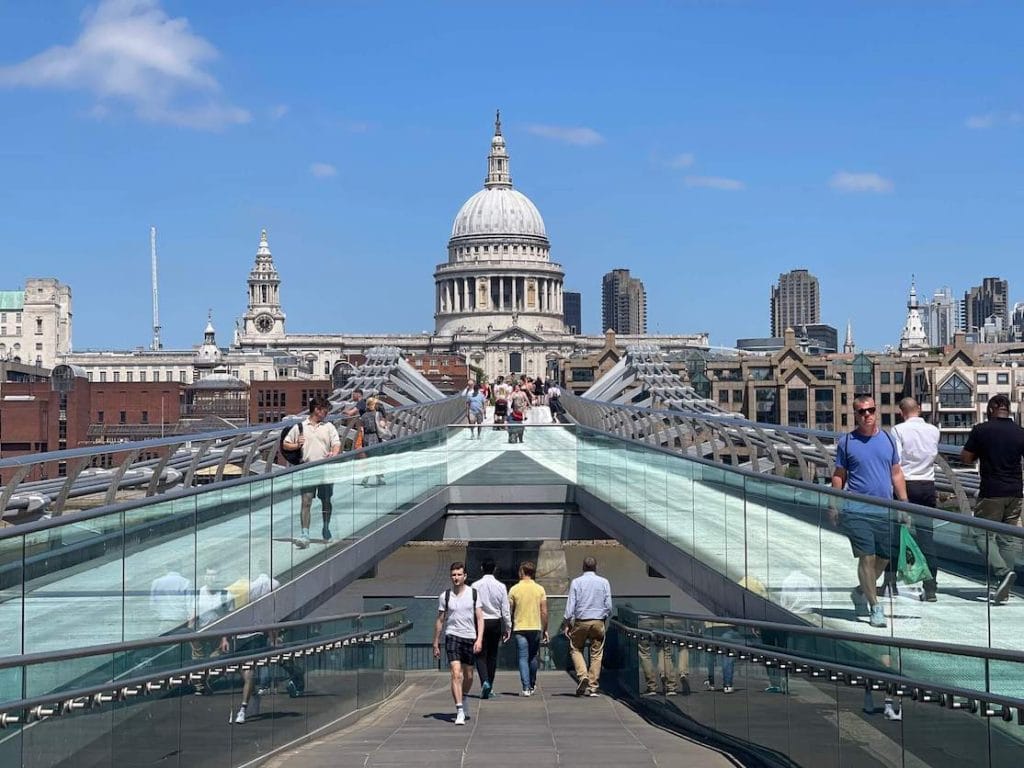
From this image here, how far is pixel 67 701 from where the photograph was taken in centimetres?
668

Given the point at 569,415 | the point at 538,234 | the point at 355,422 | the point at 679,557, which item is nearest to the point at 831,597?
the point at 679,557

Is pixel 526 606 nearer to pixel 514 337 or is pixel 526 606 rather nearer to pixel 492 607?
pixel 492 607

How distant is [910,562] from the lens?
8023 millimetres

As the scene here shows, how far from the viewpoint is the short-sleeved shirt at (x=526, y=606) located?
1400cm

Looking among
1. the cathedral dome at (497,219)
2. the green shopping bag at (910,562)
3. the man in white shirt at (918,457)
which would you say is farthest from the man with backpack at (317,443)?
the cathedral dome at (497,219)

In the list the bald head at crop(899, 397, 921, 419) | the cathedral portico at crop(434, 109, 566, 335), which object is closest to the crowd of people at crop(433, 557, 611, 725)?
the bald head at crop(899, 397, 921, 419)

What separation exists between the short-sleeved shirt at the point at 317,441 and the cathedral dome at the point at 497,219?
17907cm

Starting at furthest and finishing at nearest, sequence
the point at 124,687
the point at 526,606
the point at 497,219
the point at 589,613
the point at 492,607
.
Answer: the point at 497,219, the point at 526,606, the point at 589,613, the point at 492,607, the point at 124,687

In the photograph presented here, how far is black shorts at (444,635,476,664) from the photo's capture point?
12.1 m

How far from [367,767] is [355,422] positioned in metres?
13.0

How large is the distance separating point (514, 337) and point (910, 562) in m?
172

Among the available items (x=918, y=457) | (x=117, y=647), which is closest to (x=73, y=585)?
(x=117, y=647)

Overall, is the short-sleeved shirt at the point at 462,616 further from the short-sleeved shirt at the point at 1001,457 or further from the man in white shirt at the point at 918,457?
the short-sleeved shirt at the point at 1001,457

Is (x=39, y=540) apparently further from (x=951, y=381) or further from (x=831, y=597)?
(x=951, y=381)
